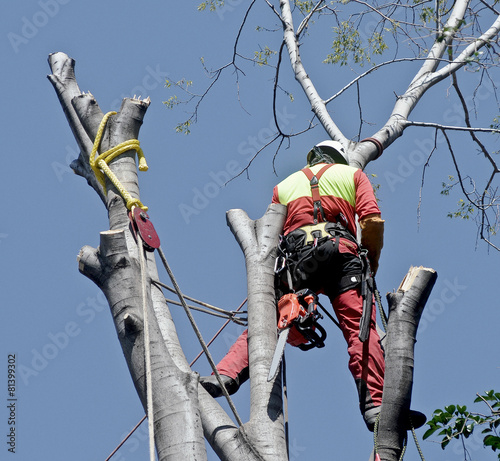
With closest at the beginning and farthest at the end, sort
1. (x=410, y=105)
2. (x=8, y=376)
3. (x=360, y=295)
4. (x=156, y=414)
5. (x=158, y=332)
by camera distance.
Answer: (x=156, y=414)
(x=158, y=332)
(x=360, y=295)
(x=410, y=105)
(x=8, y=376)

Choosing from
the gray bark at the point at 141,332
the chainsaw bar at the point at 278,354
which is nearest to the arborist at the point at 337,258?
the chainsaw bar at the point at 278,354

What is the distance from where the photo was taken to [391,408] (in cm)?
374

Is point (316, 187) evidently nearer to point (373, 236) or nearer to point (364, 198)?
point (364, 198)

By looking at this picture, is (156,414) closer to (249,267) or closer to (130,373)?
(130,373)

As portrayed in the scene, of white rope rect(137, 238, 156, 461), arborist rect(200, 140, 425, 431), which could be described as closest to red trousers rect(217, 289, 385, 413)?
arborist rect(200, 140, 425, 431)

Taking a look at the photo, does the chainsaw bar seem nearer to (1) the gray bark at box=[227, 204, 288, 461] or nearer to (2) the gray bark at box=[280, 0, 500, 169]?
(1) the gray bark at box=[227, 204, 288, 461]

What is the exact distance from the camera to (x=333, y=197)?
5.63 metres

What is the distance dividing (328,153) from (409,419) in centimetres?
278

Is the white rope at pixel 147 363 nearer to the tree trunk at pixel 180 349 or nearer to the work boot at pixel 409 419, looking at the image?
the tree trunk at pixel 180 349

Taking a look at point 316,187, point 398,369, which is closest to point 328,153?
point 316,187

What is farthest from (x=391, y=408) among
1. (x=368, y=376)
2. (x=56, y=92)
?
(x=56, y=92)

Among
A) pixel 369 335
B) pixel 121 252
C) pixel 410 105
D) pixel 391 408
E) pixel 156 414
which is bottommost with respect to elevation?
pixel 156 414

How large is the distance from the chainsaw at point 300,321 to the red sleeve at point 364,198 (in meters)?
0.69

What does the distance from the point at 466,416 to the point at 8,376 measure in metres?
4.86
